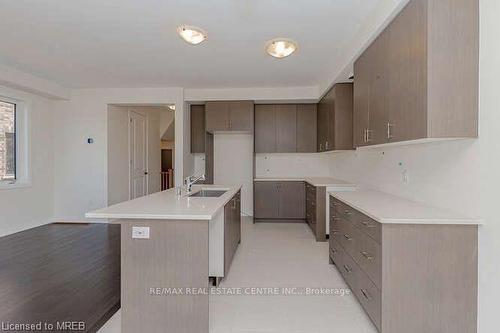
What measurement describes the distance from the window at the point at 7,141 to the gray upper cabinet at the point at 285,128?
4222mm

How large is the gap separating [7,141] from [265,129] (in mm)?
4436

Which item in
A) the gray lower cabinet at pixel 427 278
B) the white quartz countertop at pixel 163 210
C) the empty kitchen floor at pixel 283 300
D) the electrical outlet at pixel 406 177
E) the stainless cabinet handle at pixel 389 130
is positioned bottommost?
the empty kitchen floor at pixel 283 300

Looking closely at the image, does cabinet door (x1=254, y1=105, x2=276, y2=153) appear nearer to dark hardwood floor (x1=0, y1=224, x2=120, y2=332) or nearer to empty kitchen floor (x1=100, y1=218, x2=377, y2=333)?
empty kitchen floor (x1=100, y1=218, x2=377, y2=333)

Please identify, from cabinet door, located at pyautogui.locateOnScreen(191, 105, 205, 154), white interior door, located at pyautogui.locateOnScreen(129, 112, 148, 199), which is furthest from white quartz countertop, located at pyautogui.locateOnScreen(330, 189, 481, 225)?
white interior door, located at pyautogui.locateOnScreen(129, 112, 148, 199)

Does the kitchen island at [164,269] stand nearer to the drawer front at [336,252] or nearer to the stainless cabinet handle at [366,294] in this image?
the stainless cabinet handle at [366,294]

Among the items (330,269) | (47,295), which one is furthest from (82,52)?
(330,269)

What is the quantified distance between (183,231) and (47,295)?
161 centimetres

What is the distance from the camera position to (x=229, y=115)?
18.8ft

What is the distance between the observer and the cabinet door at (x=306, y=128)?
5.98 m

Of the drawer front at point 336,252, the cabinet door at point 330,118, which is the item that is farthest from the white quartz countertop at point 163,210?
the cabinet door at point 330,118

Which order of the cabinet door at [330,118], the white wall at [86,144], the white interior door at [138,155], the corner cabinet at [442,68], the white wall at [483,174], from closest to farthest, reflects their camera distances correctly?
the white wall at [483,174] < the corner cabinet at [442,68] < the cabinet door at [330,118] < the white wall at [86,144] < the white interior door at [138,155]

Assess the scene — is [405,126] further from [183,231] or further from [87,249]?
[87,249]

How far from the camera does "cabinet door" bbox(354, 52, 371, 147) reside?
9.59 ft

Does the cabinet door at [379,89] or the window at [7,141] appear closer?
the cabinet door at [379,89]
